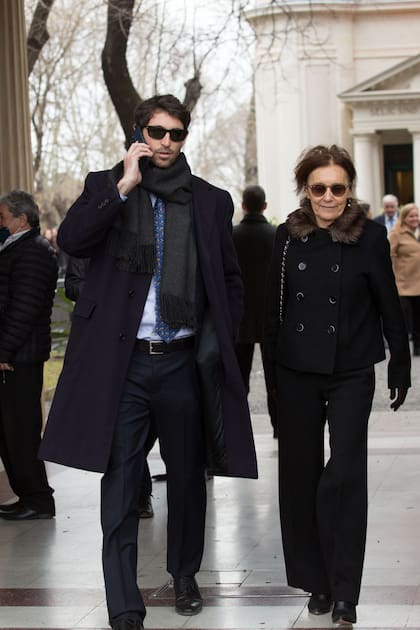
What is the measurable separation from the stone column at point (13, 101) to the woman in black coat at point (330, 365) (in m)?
5.15

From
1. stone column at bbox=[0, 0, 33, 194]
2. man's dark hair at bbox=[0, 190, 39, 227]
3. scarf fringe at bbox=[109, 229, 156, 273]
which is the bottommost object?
scarf fringe at bbox=[109, 229, 156, 273]

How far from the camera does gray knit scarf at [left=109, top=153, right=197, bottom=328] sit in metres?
5.45

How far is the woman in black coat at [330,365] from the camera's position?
5551 mm

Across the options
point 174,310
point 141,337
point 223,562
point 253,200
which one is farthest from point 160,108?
point 253,200

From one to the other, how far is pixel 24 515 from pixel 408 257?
34.3 ft

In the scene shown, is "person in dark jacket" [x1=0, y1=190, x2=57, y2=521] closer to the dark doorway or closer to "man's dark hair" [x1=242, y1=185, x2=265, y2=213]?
"man's dark hair" [x1=242, y1=185, x2=265, y2=213]

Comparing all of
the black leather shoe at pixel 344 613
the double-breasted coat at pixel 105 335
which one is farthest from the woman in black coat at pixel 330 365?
→ the double-breasted coat at pixel 105 335

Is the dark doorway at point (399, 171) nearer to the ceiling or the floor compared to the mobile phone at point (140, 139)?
nearer to the ceiling

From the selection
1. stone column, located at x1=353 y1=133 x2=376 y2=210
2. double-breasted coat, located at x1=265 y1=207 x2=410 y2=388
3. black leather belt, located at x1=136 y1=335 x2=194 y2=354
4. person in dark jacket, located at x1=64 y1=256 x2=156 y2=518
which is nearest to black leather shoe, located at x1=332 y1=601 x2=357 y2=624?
double-breasted coat, located at x1=265 y1=207 x2=410 y2=388

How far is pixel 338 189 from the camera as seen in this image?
18.3 feet

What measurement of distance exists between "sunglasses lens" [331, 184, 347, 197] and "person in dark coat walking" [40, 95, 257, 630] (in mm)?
505

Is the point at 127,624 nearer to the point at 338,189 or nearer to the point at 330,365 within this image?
the point at 330,365

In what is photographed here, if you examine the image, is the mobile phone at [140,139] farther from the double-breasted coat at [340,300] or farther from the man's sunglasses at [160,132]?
the double-breasted coat at [340,300]

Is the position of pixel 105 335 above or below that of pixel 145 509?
above
